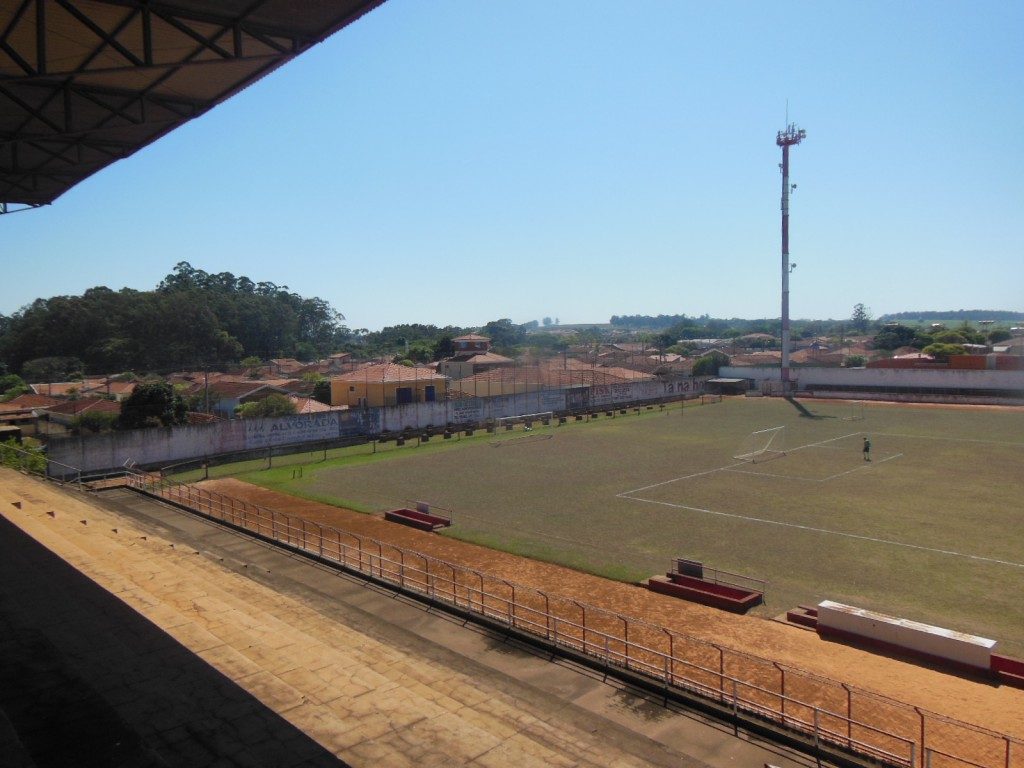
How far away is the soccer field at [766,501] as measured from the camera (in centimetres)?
1647

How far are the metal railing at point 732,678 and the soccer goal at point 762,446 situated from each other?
19.6 m

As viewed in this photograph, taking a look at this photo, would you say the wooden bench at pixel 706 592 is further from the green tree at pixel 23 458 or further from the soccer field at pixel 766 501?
the green tree at pixel 23 458

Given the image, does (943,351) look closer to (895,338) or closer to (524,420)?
(895,338)

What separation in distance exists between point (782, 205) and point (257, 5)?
194 ft

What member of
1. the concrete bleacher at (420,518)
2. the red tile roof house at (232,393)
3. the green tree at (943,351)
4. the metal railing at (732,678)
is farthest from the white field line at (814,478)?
the green tree at (943,351)

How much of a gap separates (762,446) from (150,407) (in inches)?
1171

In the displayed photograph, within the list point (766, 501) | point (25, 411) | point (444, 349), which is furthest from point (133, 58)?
point (444, 349)

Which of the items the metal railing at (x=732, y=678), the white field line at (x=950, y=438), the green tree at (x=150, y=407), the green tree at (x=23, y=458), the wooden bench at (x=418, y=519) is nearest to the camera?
the metal railing at (x=732, y=678)

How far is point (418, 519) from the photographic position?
22594 mm

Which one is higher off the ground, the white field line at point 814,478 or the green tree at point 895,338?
the green tree at point 895,338

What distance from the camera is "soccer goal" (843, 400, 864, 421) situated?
4656 centimetres

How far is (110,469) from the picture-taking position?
101 ft

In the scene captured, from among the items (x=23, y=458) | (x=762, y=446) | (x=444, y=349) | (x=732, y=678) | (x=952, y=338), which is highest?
(x=952, y=338)

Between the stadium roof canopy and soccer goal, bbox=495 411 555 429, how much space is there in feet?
110
